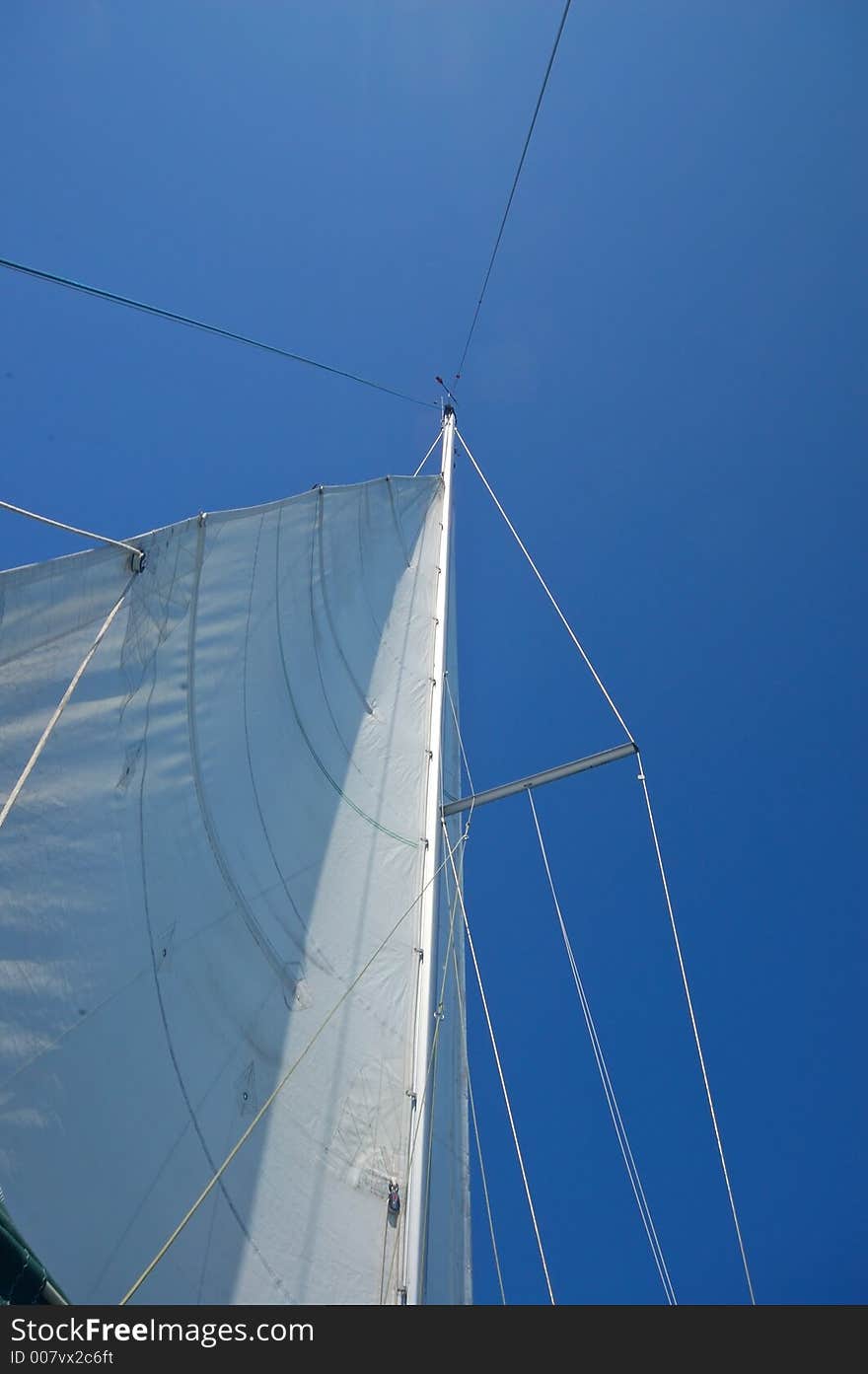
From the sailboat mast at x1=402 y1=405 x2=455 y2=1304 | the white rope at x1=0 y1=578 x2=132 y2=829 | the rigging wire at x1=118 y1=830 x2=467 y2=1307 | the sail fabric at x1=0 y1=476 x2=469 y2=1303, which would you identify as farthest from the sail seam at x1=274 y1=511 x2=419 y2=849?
the white rope at x1=0 y1=578 x2=132 y2=829

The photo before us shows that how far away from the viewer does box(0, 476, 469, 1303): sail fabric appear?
6.70ft

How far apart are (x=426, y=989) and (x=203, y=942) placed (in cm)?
132

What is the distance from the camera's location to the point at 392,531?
22.3 ft

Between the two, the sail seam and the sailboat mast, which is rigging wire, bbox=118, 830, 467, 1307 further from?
the sail seam

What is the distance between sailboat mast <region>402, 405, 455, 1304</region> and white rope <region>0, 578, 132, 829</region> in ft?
6.93

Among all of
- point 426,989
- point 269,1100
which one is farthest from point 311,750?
point 269,1100

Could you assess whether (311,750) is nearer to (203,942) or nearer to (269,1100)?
(203,942)

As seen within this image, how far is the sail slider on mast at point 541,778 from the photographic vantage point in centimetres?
479

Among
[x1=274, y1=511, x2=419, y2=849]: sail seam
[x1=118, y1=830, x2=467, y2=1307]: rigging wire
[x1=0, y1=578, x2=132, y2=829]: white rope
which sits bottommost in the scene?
[x1=118, y1=830, x2=467, y2=1307]: rigging wire

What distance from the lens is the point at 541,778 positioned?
16.1ft

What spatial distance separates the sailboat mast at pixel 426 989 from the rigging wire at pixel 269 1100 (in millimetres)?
117

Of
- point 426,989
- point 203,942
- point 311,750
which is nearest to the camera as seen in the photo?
point 203,942

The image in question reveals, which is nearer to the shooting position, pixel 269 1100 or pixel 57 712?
pixel 57 712

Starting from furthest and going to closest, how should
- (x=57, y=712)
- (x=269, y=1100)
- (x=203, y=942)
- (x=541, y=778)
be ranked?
1. (x=541, y=778)
2. (x=203, y=942)
3. (x=269, y=1100)
4. (x=57, y=712)
